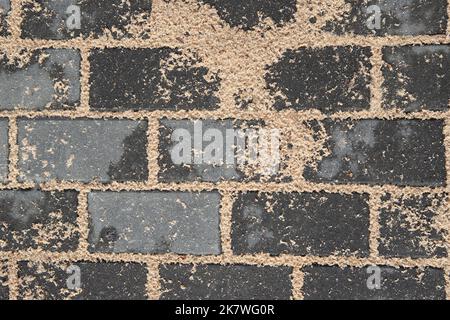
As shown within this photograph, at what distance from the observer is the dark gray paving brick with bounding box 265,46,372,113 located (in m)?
A: 0.89

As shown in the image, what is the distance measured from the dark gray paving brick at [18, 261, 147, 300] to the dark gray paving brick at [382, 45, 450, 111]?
502mm

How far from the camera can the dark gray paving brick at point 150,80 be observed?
90 centimetres

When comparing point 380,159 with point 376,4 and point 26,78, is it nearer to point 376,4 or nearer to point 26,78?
point 376,4

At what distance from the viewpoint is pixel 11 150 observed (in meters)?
0.92

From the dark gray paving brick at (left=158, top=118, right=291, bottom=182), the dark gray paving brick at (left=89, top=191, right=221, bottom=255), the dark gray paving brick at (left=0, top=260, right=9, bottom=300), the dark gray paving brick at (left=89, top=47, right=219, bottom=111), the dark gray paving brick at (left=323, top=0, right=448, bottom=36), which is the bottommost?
the dark gray paving brick at (left=0, top=260, right=9, bottom=300)

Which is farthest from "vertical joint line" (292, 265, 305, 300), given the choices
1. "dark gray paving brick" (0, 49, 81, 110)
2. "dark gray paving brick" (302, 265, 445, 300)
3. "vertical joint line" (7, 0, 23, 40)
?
"vertical joint line" (7, 0, 23, 40)

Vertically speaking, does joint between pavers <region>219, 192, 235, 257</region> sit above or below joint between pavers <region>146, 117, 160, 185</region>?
below

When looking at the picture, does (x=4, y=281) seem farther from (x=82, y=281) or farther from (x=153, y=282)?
(x=153, y=282)

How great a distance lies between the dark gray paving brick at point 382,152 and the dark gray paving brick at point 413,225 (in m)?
0.03

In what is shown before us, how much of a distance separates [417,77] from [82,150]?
55 cm

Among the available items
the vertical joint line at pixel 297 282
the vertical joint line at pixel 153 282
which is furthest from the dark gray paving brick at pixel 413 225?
the vertical joint line at pixel 153 282

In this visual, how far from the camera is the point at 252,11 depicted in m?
0.90

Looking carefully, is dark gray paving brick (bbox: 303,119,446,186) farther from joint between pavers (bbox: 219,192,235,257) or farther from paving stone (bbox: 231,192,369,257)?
joint between pavers (bbox: 219,192,235,257)
